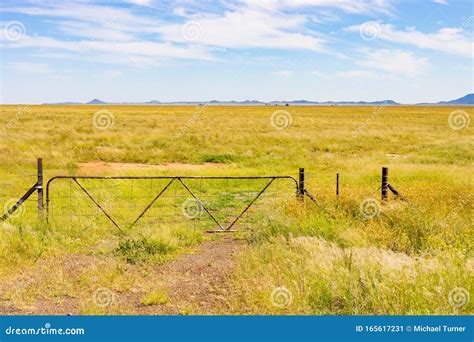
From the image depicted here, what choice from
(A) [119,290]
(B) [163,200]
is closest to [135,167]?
(B) [163,200]

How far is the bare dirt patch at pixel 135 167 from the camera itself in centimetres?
2125

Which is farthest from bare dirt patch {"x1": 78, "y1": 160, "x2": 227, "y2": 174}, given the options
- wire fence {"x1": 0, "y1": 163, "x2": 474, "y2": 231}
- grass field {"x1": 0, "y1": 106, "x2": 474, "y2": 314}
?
grass field {"x1": 0, "y1": 106, "x2": 474, "y2": 314}

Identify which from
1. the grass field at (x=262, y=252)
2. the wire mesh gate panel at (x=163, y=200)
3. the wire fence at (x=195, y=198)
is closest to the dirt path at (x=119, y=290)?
the grass field at (x=262, y=252)

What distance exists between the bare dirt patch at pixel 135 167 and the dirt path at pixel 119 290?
498 inches

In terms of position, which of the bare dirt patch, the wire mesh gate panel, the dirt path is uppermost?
the bare dirt patch

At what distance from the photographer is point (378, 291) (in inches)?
239

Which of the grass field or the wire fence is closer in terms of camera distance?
the grass field

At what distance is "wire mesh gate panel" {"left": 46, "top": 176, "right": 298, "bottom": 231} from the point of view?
1117cm

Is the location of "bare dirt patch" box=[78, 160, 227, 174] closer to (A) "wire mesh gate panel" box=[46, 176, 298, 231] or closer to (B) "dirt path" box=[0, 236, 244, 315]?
(A) "wire mesh gate panel" box=[46, 176, 298, 231]

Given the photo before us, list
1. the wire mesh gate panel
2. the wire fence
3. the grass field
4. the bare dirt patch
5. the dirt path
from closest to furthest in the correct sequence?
the grass field → the dirt path → the wire fence → the wire mesh gate panel → the bare dirt patch

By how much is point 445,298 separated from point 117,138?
28.5 m

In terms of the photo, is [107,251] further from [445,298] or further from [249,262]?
[445,298]

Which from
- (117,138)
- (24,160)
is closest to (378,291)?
(24,160)

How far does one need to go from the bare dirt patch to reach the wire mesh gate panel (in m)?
4.03
